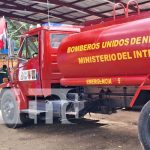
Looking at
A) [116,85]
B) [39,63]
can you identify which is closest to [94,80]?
[116,85]

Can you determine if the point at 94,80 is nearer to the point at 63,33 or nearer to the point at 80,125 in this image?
the point at 63,33

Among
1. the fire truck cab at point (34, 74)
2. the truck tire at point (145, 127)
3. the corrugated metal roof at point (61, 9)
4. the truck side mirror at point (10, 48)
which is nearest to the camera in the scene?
the truck tire at point (145, 127)

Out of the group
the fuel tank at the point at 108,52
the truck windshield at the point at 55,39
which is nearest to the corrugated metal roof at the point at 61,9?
the truck windshield at the point at 55,39

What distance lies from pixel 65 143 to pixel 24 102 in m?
1.82

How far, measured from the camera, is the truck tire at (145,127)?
5.46 metres

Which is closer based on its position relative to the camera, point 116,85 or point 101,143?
point 116,85

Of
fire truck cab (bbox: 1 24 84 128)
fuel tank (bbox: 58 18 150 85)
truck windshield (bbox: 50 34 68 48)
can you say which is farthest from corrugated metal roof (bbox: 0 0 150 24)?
fuel tank (bbox: 58 18 150 85)

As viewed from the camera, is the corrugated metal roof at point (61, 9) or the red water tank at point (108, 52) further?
the corrugated metal roof at point (61, 9)

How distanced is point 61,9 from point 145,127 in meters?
6.32

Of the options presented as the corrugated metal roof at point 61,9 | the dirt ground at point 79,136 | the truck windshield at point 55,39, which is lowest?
the dirt ground at point 79,136

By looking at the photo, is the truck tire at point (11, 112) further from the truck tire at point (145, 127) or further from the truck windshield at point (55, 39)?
the truck tire at point (145, 127)

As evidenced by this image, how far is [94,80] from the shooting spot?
6523mm

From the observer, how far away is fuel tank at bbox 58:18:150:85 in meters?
5.59

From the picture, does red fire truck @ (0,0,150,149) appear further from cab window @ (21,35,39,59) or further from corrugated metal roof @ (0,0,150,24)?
corrugated metal roof @ (0,0,150,24)
